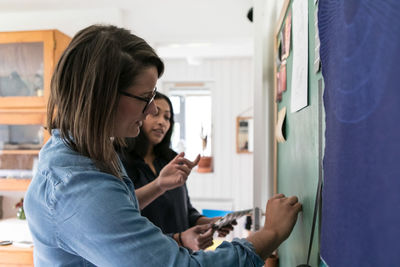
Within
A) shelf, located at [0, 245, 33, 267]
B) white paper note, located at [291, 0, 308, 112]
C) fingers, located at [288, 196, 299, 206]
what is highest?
white paper note, located at [291, 0, 308, 112]

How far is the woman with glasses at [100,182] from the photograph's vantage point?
1.90ft

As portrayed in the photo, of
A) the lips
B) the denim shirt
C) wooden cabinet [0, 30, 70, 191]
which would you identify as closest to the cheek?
the denim shirt

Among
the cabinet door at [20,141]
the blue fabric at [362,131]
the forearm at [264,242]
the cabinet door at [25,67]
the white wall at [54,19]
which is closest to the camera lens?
the blue fabric at [362,131]

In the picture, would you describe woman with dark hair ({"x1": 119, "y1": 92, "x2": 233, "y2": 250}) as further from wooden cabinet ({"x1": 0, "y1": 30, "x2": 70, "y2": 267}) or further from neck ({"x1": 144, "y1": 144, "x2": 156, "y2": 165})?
wooden cabinet ({"x1": 0, "y1": 30, "x2": 70, "y2": 267})

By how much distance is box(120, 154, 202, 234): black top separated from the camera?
1.55 metres

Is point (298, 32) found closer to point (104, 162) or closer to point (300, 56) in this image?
point (300, 56)

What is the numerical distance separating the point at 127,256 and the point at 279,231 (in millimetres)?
325

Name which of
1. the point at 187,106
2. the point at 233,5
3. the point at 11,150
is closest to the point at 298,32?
the point at 233,5

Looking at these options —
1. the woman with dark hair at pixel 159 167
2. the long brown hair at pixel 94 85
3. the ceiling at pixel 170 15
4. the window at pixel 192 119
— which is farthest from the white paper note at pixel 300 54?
the window at pixel 192 119

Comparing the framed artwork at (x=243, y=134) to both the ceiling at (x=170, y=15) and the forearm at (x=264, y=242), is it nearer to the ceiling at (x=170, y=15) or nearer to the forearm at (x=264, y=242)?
the ceiling at (x=170, y=15)

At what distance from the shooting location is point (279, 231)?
737mm

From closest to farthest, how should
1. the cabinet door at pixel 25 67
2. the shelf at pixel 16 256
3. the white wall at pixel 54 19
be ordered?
1. the shelf at pixel 16 256
2. the cabinet door at pixel 25 67
3. the white wall at pixel 54 19

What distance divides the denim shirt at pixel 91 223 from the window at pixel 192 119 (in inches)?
164

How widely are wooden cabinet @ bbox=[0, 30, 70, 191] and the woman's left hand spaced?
1.67 m
